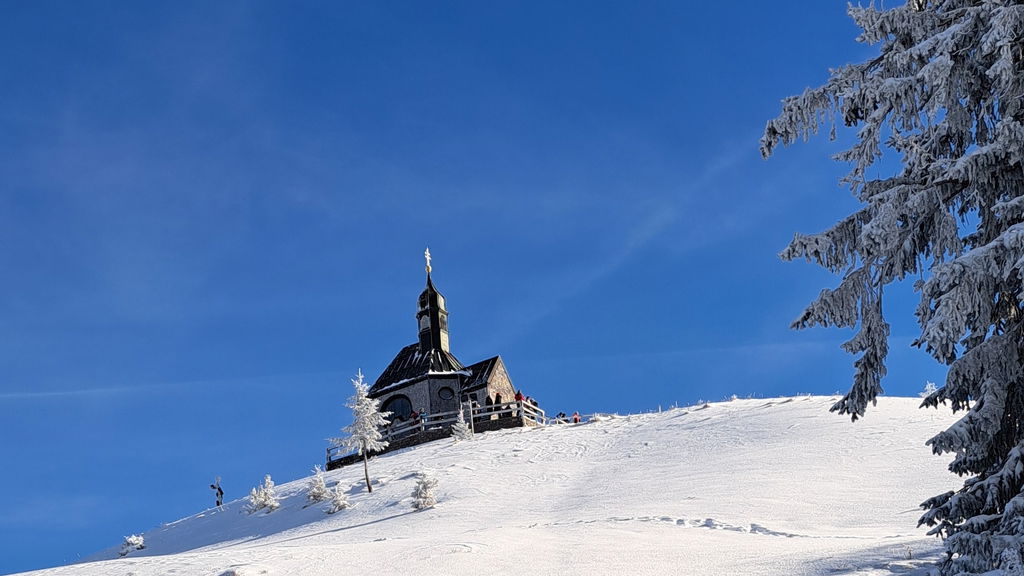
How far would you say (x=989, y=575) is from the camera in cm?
907

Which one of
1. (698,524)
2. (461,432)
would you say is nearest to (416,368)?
(461,432)

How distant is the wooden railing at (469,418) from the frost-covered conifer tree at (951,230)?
3534 cm

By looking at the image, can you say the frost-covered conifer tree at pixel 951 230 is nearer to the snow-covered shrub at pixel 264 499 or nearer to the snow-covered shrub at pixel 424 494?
the snow-covered shrub at pixel 424 494

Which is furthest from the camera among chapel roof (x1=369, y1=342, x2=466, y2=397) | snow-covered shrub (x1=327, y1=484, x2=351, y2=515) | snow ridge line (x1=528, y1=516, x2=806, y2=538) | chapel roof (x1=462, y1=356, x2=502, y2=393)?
chapel roof (x1=369, y1=342, x2=466, y2=397)

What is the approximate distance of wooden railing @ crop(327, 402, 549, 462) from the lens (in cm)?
4675

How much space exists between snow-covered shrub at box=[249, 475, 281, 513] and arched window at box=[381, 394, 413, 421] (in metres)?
17.8

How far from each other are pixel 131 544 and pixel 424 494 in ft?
45.1

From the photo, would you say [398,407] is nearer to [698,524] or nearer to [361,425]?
[361,425]

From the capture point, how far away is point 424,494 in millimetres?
27234

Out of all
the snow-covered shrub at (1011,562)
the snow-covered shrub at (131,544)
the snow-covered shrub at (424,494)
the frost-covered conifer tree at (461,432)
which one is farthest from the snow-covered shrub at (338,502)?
the snow-covered shrub at (1011,562)

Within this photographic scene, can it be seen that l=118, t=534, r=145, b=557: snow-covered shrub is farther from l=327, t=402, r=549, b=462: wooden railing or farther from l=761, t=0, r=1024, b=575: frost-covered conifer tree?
l=761, t=0, r=1024, b=575: frost-covered conifer tree

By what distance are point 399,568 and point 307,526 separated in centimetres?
1508

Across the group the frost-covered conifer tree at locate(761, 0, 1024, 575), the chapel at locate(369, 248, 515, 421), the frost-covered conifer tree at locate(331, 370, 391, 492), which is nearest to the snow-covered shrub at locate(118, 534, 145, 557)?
the frost-covered conifer tree at locate(331, 370, 391, 492)

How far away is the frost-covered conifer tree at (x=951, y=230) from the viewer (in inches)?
375
